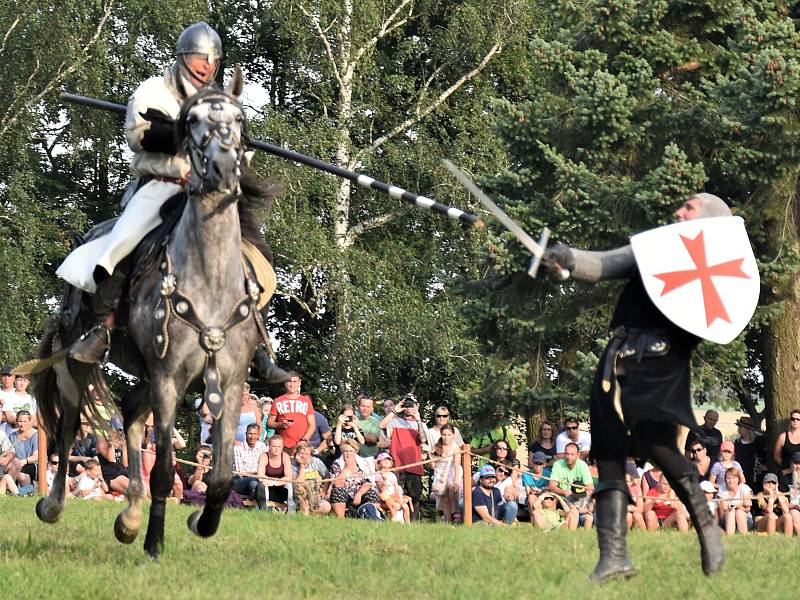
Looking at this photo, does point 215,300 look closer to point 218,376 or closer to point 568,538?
point 218,376

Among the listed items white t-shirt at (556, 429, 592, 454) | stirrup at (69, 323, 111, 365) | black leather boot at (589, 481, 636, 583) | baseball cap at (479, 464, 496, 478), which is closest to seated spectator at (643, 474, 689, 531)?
white t-shirt at (556, 429, 592, 454)

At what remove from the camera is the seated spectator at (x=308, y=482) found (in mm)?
15836

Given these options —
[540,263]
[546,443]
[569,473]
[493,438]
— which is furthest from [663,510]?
[540,263]

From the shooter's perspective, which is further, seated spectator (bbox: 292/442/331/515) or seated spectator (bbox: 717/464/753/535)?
seated spectator (bbox: 292/442/331/515)

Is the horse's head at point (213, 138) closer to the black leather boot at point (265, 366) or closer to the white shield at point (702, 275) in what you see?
the black leather boot at point (265, 366)

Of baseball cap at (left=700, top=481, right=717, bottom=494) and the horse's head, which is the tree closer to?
baseball cap at (left=700, top=481, right=717, bottom=494)

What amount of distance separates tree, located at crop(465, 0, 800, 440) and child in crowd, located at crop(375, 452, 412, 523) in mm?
3990

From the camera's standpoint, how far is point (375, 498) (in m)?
16.1

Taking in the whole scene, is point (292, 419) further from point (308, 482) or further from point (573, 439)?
point (573, 439)

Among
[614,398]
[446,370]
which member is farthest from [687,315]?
[446,370]

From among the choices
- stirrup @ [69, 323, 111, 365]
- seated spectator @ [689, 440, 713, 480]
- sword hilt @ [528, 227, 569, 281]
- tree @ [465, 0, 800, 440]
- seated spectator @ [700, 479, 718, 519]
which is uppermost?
tree @ [465, 0, 800, 440]

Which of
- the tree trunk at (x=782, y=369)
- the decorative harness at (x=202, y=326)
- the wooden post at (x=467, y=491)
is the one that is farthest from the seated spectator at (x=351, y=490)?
the decorative harness at (x=202, y=326)

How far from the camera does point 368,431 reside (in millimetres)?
17656

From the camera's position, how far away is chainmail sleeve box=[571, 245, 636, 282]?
825 centimetres
